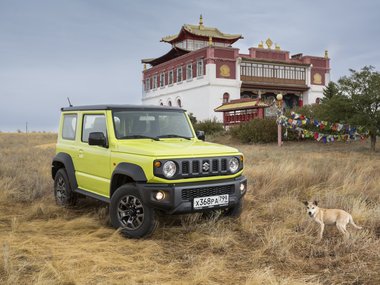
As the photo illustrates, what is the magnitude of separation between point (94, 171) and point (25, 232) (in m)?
1.34

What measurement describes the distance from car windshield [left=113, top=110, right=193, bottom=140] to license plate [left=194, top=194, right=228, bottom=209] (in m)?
1.34

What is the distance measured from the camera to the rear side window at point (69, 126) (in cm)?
739

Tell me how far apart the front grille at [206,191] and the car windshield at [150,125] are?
1.25 metres

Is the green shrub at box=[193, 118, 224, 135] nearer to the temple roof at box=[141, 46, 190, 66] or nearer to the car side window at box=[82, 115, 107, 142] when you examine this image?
the temple roof at box=[141, 46, 190, 66]

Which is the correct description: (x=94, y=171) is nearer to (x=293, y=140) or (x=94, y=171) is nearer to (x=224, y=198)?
(x=224, y=198)

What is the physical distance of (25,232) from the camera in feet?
19.4

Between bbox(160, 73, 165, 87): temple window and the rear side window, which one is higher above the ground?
bbox(160, 73, 165, 87): temple window

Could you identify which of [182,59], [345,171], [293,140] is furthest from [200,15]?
[345,171]

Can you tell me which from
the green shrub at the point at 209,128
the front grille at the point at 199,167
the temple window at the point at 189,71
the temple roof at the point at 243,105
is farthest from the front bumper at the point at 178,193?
the temple window at the point at 189,71

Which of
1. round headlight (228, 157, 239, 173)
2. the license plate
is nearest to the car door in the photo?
the license plate

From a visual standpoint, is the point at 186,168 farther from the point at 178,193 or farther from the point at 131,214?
the point at 131,214

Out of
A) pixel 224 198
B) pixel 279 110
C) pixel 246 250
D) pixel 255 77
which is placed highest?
pixel 255 77

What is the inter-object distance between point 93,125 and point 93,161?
2.06ft

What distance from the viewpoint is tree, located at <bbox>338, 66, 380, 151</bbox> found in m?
21.1
